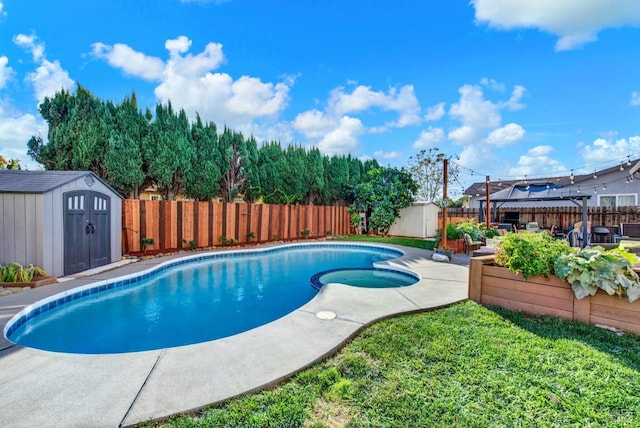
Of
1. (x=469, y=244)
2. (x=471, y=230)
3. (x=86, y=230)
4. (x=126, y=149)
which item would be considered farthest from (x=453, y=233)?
(x=126, y=149)

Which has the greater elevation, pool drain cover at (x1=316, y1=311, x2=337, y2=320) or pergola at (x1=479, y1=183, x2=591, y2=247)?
pergola at (x1=479, y1=183, x2=591, y2=247)

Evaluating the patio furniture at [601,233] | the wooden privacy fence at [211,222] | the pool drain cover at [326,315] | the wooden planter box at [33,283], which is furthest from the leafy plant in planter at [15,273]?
the patio furniture at [601,233]

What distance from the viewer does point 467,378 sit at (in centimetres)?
224

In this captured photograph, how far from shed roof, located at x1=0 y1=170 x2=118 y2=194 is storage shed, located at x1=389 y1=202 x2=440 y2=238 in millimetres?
12722

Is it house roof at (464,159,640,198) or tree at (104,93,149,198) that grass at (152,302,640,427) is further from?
tree at (104,93,149,198)

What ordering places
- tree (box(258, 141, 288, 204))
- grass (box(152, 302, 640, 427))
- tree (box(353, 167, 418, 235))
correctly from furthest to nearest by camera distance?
tree (box(353, 167, 418, 235)) < tree (box(258, 141, 288, 204)) < grass (box(152, 302, 640, 427))

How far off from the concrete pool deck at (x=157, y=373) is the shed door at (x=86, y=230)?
7.26ft

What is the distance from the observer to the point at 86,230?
609cm

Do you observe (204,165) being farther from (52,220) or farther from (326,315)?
(326,315)

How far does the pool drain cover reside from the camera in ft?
11.3

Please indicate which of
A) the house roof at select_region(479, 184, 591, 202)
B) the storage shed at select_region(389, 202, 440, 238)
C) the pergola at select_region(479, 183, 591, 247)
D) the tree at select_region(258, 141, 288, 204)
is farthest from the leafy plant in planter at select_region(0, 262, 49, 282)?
the storage shed at select_region(389, 202, 440, 238)

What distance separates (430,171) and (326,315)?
1867cm

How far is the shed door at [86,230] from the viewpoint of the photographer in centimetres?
561

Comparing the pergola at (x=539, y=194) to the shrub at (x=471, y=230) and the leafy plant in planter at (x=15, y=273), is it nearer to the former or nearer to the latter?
the shrub at (x=471, y=230)
